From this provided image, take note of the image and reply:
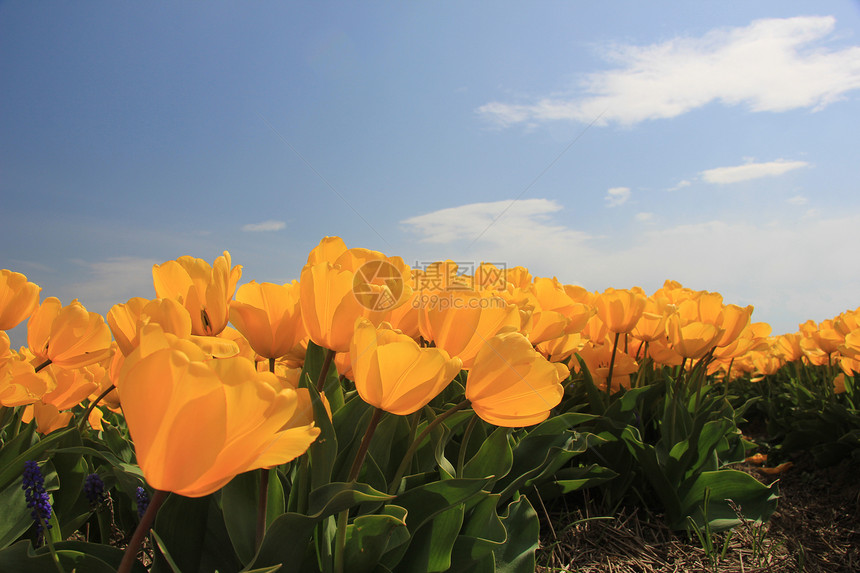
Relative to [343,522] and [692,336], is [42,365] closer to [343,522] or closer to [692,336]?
[343,522]

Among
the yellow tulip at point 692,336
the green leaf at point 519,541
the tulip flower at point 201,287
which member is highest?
the tulip flower at point 201,287

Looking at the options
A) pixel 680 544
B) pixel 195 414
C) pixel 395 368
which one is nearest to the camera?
pixel 195 414

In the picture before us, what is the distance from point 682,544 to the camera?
8.34 feet

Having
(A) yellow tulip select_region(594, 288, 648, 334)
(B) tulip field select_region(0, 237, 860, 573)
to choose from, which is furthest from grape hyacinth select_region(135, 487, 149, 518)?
(A) yellow tulip select_region(594, 288, 648, 334)

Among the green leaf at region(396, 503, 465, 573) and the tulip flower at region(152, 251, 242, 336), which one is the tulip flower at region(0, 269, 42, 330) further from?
the green leaf at region(396, 503, 465, 573)

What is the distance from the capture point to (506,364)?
1.05 metres

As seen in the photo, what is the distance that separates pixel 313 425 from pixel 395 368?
0.19m

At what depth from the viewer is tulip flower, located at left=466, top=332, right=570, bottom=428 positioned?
1.05m

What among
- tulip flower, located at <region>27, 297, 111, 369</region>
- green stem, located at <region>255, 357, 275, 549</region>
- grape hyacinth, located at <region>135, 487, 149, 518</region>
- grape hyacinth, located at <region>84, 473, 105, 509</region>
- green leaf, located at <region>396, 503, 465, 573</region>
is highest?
tulip flower, located at <region>27, 297, 111, 369</region>

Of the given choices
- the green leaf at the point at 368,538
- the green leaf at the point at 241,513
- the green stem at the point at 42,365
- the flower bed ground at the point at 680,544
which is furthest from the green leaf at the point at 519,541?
the green stem at the point at 42,365

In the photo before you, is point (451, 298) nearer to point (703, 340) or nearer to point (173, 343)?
point (173, 343)

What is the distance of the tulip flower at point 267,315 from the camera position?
4.00 ft

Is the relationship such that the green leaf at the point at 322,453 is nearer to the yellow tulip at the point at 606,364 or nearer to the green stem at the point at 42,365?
the green stem at the point at 42,365

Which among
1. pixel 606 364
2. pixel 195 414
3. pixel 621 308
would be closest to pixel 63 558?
pixel 195 414
